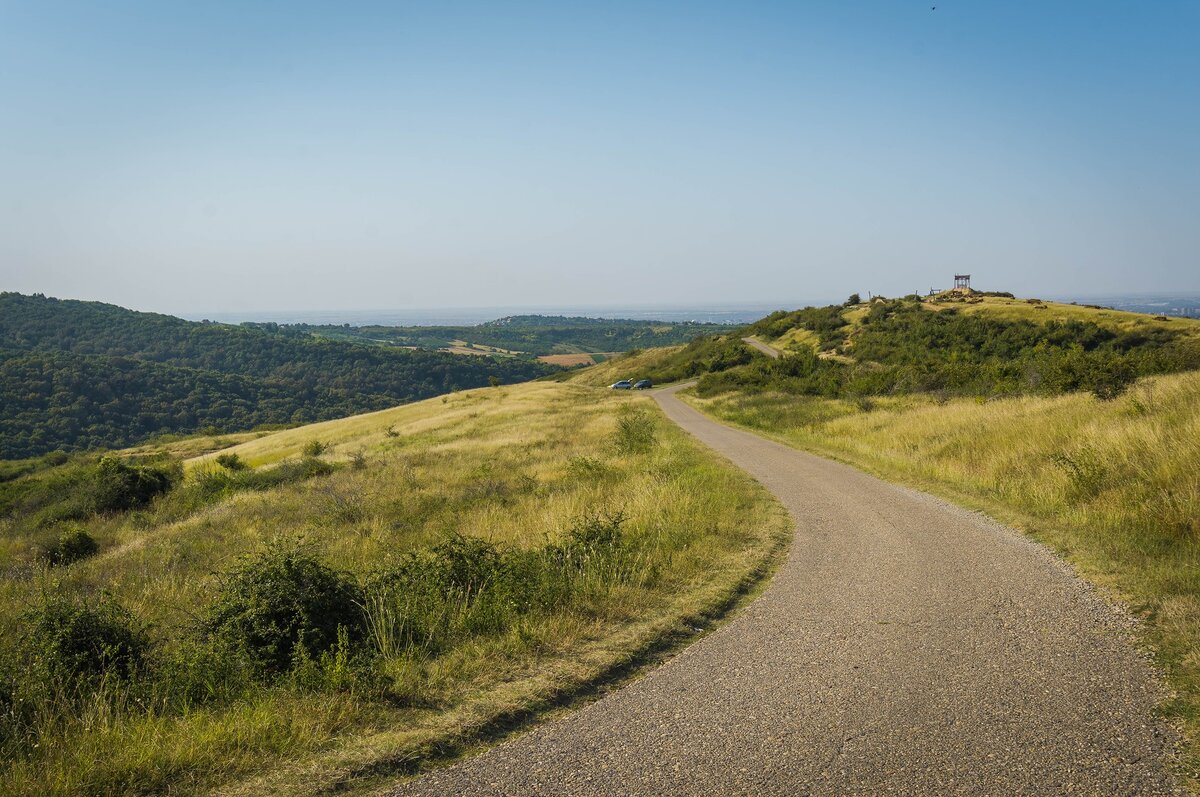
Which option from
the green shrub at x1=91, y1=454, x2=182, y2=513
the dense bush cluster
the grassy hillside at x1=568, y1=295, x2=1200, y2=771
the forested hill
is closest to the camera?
the dense bush cluster

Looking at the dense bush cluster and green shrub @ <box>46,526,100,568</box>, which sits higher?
the dense bush cluster

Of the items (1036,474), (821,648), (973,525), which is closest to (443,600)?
(821,648)

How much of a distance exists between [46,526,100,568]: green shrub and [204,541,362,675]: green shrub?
38.4 ft

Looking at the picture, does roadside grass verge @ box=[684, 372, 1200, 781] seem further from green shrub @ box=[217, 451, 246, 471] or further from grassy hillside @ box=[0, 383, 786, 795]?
green shrub @ box=[217, 451, 246, 471]

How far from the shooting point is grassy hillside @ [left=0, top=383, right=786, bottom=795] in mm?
4582

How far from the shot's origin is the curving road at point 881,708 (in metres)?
4.01

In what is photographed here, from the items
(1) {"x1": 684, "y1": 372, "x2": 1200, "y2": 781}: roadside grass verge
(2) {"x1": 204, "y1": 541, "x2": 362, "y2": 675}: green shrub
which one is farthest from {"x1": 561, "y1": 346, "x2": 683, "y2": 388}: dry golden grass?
(2) {"x1": 204, "y1": 541, "x2": 362, "y2": 675}: green shrub

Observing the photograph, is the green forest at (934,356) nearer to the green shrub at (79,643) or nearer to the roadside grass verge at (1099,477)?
the roadside grass verge at (1099,477)

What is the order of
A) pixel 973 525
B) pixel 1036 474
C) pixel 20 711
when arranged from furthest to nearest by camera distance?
1. pixel 1036 474
2. pixel 973 525
3. pixel 20 711

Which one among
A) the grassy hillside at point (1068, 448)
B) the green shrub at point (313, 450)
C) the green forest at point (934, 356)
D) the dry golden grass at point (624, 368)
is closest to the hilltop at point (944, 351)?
the green forest at point (934, 356)

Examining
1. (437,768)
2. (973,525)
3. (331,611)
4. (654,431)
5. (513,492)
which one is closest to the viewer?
(437,768)

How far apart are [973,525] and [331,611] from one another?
9443 millimetres

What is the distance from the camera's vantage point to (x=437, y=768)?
4371 millimetres

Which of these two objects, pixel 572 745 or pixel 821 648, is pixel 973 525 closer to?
pixel 821 648
